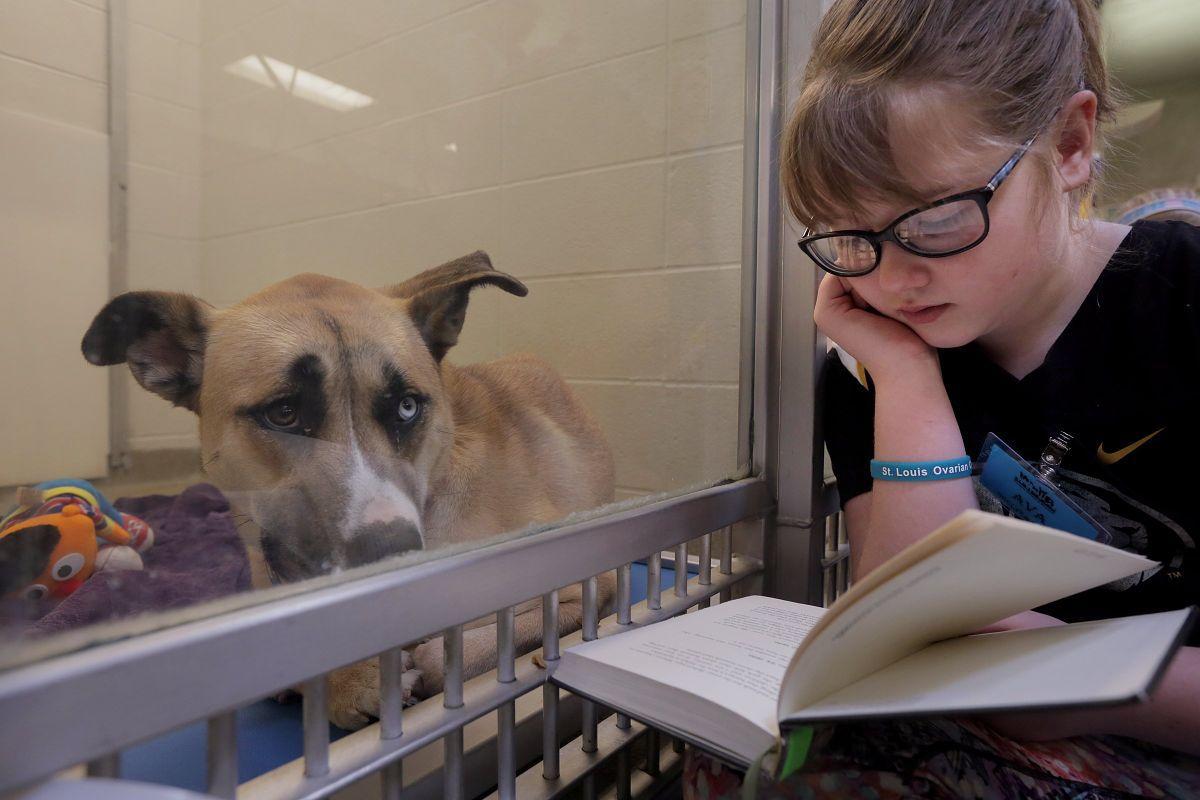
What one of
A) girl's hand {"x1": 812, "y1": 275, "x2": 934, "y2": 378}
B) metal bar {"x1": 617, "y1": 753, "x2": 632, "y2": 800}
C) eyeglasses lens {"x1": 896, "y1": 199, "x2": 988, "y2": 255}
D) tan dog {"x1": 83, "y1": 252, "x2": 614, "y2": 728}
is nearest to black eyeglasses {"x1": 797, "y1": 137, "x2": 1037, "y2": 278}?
eyeglasses lens {"x1": 896, "y1": 199, "x2": 988, "y2": 255}

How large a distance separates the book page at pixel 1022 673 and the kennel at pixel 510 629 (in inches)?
10.2

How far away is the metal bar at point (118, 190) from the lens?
365mm

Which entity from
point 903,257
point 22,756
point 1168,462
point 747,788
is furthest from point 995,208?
point 22,756

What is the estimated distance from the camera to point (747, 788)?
16.0 inches

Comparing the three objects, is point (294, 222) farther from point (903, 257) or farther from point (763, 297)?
point (763, 297)

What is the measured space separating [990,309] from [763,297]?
13.8 inches

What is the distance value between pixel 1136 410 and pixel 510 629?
2.15 ft

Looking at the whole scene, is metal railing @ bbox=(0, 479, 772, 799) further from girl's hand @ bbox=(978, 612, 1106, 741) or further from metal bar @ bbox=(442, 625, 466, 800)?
girl's hand @ bbox=(978, 612, 1106, 741)

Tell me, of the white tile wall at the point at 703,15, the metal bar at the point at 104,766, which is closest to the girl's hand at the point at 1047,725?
the metal bar at the point at 104,766

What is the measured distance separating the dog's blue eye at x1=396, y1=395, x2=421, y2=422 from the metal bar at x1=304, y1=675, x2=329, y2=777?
0.65 ft

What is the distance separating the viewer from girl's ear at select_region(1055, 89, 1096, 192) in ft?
2.12

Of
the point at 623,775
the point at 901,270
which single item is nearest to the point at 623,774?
the point at 623,775

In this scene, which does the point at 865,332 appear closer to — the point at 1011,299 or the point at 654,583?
the point at 1011,299

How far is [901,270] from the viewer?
0.66 metres
